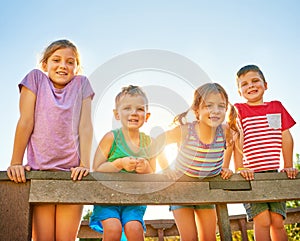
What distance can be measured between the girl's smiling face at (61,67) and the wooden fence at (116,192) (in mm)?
1033

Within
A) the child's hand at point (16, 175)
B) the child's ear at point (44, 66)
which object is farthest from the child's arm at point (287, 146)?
the child's hand at point (16, 175)

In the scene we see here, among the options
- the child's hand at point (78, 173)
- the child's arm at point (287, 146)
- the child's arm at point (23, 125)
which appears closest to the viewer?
the child's hand at point (78, 173)

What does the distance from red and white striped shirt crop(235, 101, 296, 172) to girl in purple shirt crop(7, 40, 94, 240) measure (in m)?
1.55

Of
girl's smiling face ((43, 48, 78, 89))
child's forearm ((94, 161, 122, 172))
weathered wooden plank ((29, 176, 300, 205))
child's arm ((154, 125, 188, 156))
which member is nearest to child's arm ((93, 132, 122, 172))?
child's forearm ((94, 161, 122, 172))

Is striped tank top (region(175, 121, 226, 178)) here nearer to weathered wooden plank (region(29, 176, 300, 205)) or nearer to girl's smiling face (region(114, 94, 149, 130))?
girl's smiling face (region(114, 94, 149, 130))

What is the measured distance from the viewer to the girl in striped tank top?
123 inches

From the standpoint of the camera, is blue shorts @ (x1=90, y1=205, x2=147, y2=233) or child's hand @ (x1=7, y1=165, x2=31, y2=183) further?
blue shorts @ (x1=90, y1=205, x2=147, y2=233)

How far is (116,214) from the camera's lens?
2781mm

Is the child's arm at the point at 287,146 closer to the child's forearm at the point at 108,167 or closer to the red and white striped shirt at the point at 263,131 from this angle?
the red and white striped shirt at the point at 263,131

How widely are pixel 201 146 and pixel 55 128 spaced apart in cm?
122

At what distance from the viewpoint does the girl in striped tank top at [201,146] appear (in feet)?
10.2

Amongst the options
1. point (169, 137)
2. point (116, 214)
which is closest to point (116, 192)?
point (116, 214)

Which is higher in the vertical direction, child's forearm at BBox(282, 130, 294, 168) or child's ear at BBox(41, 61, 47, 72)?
child's ear at BBox(41, 61, 47, 72)

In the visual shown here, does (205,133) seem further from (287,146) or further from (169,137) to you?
(287,146)
